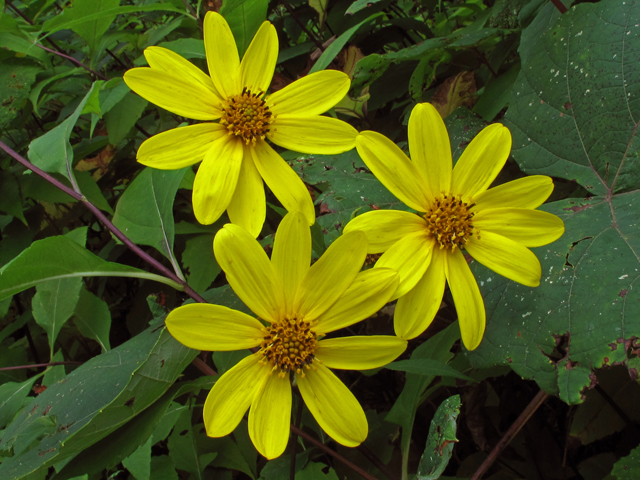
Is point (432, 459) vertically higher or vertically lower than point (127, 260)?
higher

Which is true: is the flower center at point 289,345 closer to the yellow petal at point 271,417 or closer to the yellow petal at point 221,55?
the yellow petal at point 271,417

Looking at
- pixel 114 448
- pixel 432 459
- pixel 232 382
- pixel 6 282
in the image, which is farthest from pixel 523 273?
pixel 6 282

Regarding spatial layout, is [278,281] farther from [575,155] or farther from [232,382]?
[575,155]

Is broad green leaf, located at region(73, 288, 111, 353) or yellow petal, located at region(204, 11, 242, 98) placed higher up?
yellow petal, located at region(204, 11, 242, 98)

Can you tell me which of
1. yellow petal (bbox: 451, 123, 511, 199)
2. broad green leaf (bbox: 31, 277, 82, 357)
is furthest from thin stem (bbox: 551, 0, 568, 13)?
broad green leaf (bbox: 31, 277, 82, 357)

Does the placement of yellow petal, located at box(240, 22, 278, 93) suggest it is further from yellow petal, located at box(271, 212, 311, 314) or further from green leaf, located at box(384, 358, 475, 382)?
green leaf, located at box(384, 358, 475, 382)
